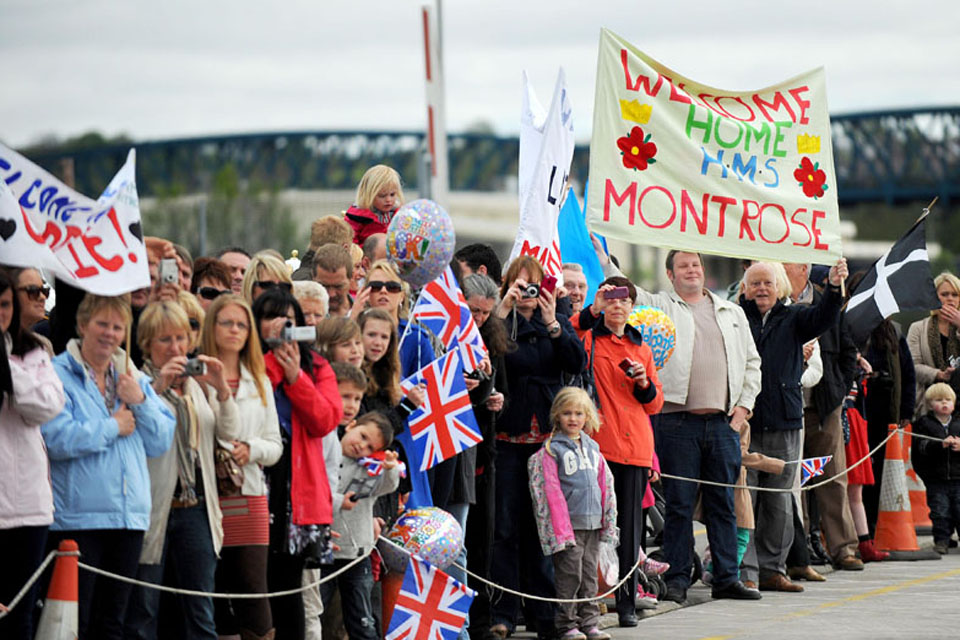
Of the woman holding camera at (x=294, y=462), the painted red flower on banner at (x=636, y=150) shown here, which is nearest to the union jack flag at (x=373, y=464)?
the woman holding camera at (x=294, y=462)

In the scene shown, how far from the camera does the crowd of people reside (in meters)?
7.49

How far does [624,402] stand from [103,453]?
4.60 m

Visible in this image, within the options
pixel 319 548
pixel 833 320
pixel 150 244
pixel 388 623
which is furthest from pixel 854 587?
pixel 150 244

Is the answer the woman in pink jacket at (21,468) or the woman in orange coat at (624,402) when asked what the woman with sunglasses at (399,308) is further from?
the woman in pink jacket at (21,468)

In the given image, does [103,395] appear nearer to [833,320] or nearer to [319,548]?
[319,548]

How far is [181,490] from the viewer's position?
25.8 feet

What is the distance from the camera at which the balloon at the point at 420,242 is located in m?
9.50

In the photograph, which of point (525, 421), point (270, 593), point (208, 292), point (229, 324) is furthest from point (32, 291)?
point (525, 421)

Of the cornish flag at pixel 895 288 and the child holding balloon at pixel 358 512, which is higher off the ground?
the cornish flag at pixel 895 288

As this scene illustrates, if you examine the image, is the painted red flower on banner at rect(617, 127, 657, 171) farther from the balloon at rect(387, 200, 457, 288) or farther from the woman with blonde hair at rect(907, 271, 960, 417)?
the woman with blonde hair at rect(907, 271, 960, 417)

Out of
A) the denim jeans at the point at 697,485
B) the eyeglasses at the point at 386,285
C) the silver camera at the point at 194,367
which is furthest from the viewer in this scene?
the denim jeans at the point at 697,485

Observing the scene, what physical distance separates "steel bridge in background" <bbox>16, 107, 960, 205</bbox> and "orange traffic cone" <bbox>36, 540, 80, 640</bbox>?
5909 inches

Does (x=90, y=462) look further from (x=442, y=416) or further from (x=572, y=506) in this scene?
(x=572, y=506)

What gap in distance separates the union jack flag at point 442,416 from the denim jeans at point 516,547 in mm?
1030
